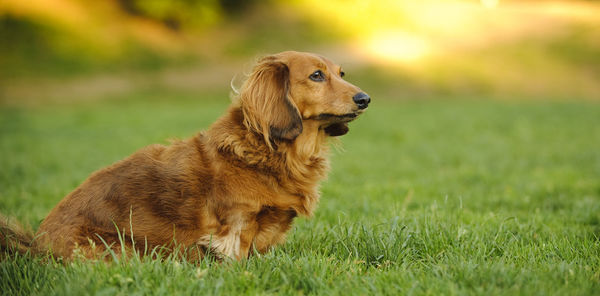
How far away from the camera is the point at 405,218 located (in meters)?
3.91

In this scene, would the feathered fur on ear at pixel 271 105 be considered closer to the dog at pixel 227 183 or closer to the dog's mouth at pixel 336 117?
the dog at pixel 227 183

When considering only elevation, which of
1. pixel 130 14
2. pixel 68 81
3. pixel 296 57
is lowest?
pixel 68 81

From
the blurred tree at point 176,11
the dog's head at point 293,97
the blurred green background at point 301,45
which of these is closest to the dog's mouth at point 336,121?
the dog's head at point 293,97

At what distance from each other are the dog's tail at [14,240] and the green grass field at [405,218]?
0.36 ft

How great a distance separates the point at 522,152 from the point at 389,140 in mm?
3338

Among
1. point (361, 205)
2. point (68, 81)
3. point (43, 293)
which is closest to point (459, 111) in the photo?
point (361, 205)

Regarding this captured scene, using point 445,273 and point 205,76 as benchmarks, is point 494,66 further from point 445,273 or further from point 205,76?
point 445,273

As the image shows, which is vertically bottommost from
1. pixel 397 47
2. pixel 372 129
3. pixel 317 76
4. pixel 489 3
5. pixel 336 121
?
pixel 372 129

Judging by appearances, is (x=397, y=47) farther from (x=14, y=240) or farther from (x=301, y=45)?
(x=14, y=240)

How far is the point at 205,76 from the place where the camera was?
28125 mm

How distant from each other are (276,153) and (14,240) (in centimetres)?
180

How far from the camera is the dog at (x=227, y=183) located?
2961 mm

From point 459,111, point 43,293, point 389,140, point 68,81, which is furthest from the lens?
point 68,81

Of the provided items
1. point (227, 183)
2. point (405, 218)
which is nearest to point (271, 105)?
point (227, 183)
